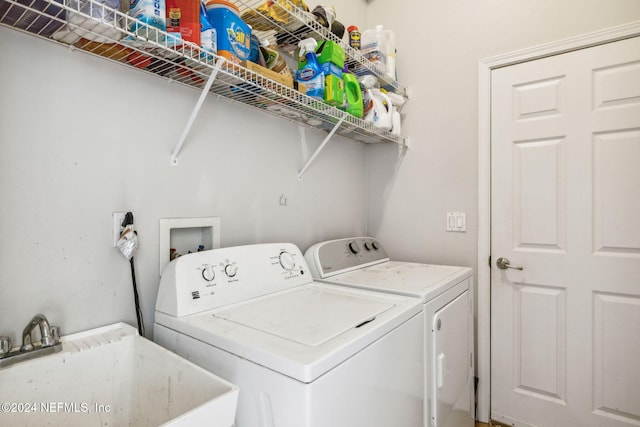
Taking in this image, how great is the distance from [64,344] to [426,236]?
2.06 metres

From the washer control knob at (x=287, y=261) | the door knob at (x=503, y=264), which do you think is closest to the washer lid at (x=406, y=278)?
the washer control knob at (x=287, y=261)

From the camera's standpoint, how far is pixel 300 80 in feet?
5.47

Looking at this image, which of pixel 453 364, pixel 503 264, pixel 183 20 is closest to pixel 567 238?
pixel 503 264

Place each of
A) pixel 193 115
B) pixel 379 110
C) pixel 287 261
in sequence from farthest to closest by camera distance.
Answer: pixel 379 110
pixel 287 261
pixel 193 115

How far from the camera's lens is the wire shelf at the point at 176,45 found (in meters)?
0.90

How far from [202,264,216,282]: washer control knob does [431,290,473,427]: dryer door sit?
0.91 meters

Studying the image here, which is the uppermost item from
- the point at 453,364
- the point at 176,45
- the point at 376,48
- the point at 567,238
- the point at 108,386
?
the point at 376,48

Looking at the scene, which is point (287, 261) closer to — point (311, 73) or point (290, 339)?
point (290, 339)

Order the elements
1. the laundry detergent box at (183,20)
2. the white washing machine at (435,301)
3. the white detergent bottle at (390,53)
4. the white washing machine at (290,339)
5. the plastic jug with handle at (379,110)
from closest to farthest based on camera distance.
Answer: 1. the white washing machine at (290,339)
2. the laundry detergent box at (183,20)
3. the white washing machine at (435,301)
4. the plastic jug with handle at (379,110)
5. the white detergent bottle at (390,53)

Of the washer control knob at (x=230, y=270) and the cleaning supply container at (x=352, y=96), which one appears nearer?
the washer control knob at (x=230, y=270)

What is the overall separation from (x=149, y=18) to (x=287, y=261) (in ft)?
3.37

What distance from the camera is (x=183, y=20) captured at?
1.09m

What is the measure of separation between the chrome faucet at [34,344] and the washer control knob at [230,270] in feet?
1.70

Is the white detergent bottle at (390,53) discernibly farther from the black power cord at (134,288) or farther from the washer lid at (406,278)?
the black power cord at (134,288)
